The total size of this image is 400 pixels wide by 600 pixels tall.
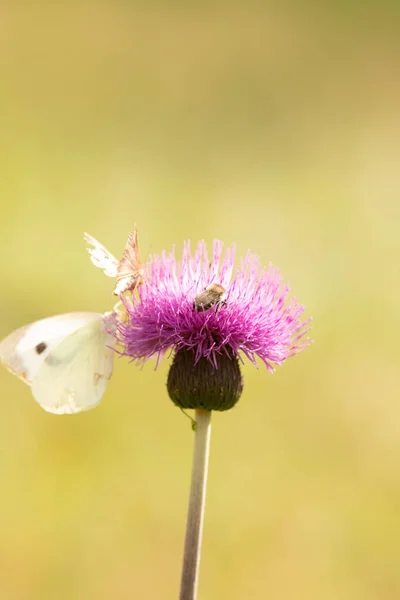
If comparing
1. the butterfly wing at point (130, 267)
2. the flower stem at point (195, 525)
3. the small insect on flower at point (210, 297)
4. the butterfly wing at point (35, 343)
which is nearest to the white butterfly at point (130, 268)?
the butterfly wing at point (130, 267)

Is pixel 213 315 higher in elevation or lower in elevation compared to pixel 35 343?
higher

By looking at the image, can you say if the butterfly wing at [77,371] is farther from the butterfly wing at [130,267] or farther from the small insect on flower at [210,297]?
the small insect on flower at [210,297]

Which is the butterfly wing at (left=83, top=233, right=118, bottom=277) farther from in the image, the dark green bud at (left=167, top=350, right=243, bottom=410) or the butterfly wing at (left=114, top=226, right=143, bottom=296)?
the dark green bud at (left=167, top=350, right=243, bottom=410)

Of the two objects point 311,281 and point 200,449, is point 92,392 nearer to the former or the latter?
point 200,449

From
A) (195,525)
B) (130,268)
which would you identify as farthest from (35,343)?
(195,525)

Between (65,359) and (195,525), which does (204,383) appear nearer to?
(195,525)

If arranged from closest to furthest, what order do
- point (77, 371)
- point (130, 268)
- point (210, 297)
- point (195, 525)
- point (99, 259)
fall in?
point (195, 525)
point (210, 297)
point (130, 268)
point (99, 259)
point (77, 371)
